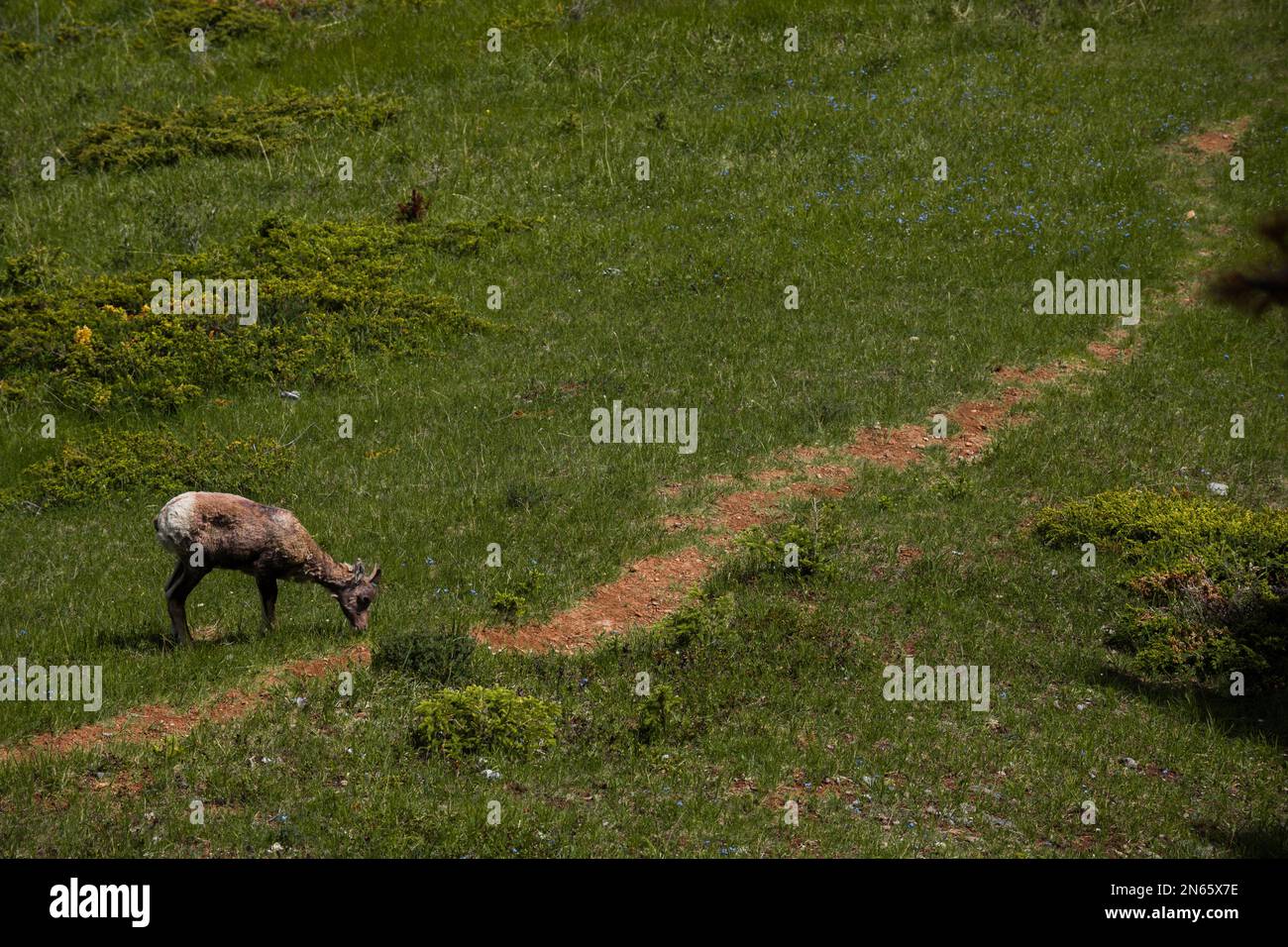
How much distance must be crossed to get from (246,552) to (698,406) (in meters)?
9.00

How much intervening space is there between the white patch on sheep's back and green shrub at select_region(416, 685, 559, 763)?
2741 millimetres

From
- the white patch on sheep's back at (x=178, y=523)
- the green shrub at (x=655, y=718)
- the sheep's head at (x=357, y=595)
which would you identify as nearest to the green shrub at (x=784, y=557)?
the green shrub at (x=655, y=718)

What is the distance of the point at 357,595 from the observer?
13289 millimetres

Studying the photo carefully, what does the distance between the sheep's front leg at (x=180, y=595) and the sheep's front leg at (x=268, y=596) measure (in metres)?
0.69

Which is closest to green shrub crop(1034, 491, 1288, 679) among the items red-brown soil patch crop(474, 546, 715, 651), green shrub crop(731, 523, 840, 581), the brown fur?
green shrub crop(731, 523, 840, 581)

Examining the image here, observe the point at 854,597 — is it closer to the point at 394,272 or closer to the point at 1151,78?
the point at 394,272

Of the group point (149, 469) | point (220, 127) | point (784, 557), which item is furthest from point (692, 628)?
point (220, 127)

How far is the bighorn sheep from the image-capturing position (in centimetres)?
1204

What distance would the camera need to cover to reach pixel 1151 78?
30.9 meters

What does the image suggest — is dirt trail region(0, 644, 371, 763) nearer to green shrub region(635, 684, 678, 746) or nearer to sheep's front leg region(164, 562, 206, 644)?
sheep's front leg region(164, 562, 206, 644)

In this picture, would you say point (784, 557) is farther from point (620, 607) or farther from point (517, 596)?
point (517, 596)

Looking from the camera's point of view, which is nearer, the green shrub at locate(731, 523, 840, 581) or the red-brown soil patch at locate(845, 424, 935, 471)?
the green shrub at locate(731, 523, 840, 581)

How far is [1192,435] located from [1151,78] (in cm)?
1468

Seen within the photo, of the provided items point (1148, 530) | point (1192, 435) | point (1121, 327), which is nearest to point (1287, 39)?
point (1121, 327)
